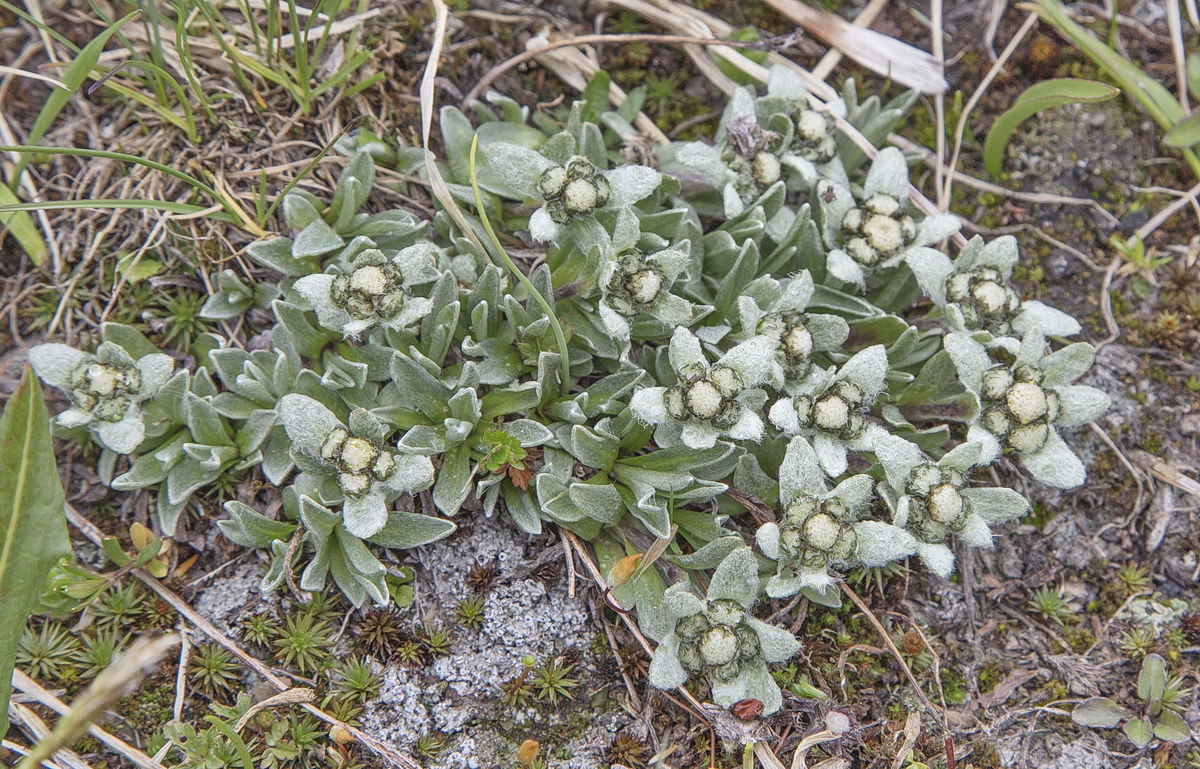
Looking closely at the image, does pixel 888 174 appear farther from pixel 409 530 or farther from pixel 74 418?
pixel 74 418

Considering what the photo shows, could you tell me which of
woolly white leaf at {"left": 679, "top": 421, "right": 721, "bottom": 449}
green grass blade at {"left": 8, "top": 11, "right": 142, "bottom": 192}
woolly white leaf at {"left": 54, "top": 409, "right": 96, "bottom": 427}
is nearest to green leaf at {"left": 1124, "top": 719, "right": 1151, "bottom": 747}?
woolly white leaf at {"left": 679, "top": 421, "right": 721, "bottom": 449}

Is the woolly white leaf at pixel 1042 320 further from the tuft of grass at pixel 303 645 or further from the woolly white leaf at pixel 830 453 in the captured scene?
the tuft of grass at pixel 303 645

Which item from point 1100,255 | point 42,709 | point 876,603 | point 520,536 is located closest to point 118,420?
point 42,709

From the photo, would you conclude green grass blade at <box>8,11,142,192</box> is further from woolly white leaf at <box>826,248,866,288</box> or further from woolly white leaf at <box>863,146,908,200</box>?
woolly white leaf at <box>863,146,908,200</box>

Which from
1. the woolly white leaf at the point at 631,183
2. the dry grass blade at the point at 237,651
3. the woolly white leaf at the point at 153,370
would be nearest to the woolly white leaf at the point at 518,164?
the woolly white leaf at the point at 631,183

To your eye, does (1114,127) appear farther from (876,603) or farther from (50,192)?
(50,192)

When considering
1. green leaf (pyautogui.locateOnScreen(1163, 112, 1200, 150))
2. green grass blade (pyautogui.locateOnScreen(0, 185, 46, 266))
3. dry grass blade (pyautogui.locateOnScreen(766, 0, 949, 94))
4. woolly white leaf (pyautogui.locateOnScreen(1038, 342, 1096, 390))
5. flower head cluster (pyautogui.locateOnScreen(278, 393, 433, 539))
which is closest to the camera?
flower head cluster (pyautogui.locateOnScreen(278, 393, 433, 539))

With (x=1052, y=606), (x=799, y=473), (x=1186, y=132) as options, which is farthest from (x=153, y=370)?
(x=1186, y=132)
